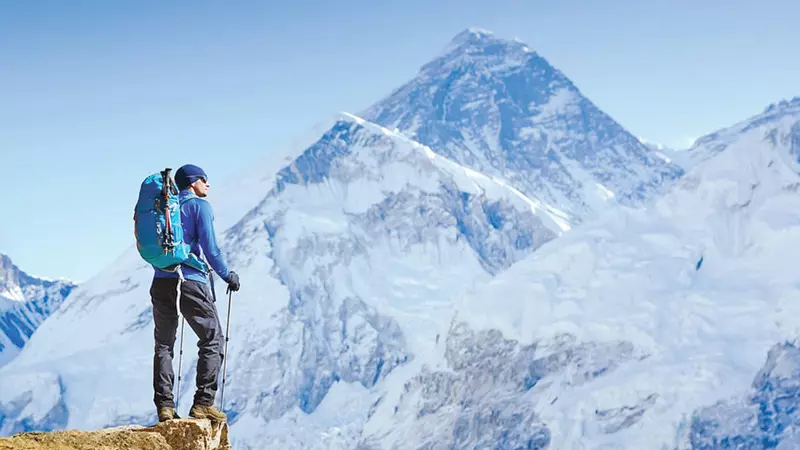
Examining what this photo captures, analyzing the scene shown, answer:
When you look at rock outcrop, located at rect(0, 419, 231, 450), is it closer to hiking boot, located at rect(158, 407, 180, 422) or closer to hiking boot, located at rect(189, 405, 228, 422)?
hiking boot, located at rect(189, 405, 228, 422)

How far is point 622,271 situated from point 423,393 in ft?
122

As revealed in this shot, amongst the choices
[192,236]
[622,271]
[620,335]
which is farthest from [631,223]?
[192,236]

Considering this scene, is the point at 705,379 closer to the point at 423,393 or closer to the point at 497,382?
the point at 497,382

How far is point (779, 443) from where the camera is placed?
481 ft

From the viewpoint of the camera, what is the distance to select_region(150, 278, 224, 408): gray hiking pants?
13.8 m

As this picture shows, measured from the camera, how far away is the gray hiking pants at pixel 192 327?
1380cm

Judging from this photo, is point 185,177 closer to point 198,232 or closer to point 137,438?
point 198,232

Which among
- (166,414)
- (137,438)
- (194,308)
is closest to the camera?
(137,438)

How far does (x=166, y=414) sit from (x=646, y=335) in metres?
156

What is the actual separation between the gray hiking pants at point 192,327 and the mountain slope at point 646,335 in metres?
139

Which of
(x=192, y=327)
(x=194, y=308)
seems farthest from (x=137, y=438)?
(x=194, y=308)

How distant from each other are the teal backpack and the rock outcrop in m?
1.96

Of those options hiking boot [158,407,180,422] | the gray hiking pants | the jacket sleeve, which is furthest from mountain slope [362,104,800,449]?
hiking boot [158,407,180,422]

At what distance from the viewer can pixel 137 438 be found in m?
12.4
